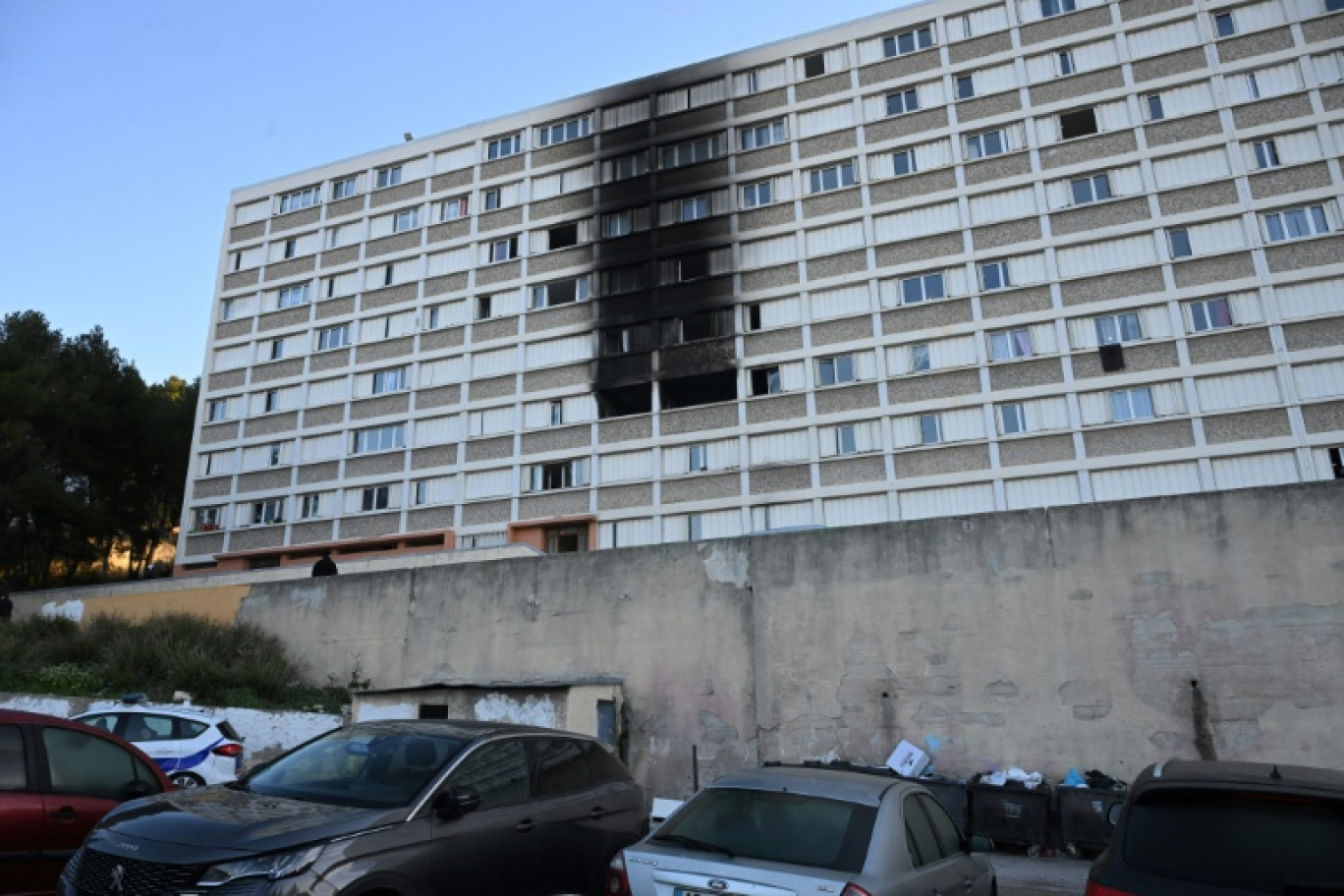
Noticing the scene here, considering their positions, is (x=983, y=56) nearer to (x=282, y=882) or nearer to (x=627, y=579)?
(x=627, y=579)

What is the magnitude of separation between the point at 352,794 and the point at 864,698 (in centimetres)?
1046

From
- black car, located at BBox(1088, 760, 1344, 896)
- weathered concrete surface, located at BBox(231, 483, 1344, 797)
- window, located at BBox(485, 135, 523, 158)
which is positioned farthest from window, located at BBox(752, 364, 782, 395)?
black car, located at BBox(1088, 760, 1344, 896)

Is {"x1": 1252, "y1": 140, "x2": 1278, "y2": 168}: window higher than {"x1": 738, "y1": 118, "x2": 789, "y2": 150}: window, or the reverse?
{"x1": 738, "y1": 118, "x2": 789, "y2": 150}: window

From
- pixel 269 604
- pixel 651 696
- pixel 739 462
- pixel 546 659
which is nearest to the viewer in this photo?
pixel 651 696

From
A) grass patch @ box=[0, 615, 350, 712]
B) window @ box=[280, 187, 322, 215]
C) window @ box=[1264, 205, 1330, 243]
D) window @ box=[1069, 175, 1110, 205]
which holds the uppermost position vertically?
window @ box=[280, 187, 322, 215]

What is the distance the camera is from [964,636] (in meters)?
14.1

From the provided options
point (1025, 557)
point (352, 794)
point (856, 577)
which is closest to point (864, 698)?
point (856, 577)

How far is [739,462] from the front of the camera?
3481cm

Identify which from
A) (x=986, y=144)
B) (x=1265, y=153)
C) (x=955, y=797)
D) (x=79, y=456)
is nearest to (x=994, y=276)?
(x=986, y=144)

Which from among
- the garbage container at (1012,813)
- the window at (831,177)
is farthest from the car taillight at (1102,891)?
the window at (831,177)

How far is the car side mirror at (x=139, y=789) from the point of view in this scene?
20.8 ft

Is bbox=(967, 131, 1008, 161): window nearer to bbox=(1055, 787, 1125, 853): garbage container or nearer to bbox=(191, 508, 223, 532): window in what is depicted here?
bbox=(1055, 787, 1125, 853): garbage container

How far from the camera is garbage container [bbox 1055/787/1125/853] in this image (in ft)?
37.6

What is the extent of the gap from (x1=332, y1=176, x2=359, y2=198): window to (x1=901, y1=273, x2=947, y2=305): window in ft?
91.5
